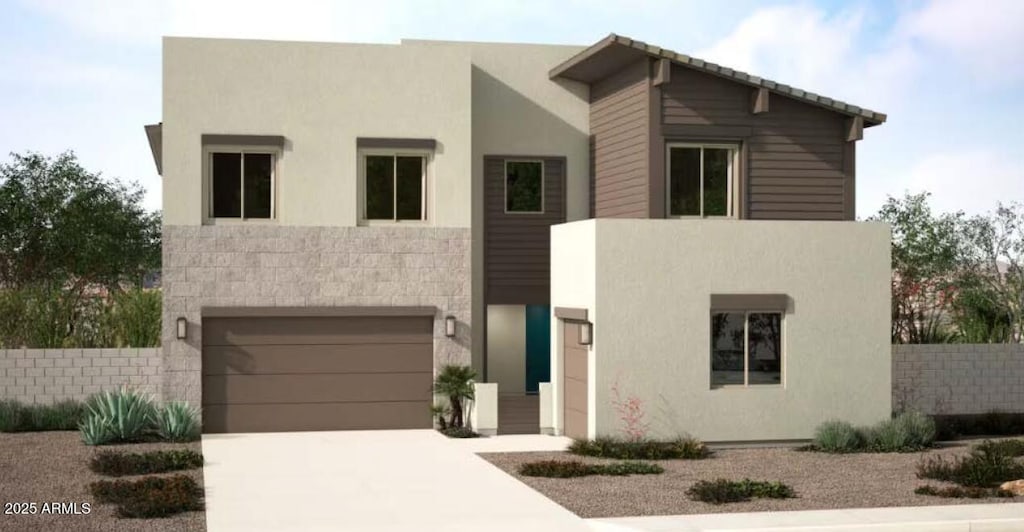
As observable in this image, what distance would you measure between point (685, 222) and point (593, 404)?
3032 millimetres

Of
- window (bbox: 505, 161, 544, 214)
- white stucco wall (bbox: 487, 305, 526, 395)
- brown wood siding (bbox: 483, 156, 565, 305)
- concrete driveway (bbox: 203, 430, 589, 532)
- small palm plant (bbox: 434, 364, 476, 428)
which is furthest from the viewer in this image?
white stucco wall (bbox: 487, 305, 526, 395)

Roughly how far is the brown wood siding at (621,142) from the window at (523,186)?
109cm

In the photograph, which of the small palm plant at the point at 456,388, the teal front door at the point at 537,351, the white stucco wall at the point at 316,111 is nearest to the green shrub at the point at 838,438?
the small palm plant at the point at 456,388

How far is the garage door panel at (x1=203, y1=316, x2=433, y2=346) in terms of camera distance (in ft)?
72.6

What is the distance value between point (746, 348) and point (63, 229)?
25404 mm

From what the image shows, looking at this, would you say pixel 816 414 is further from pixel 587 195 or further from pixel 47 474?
pixel 47 474

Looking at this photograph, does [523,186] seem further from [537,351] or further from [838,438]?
[838,438]

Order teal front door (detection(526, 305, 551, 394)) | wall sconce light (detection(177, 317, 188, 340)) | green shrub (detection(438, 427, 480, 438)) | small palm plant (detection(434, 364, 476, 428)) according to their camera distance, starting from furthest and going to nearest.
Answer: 1. teal front door (detection(526, 305, 551, 394))
2. small palm plant (detection(434, 364, 476, 428))
3. wall sconce light (detection(177, 317, 188, 340))
4. green shrub (detection(438, 427, 480, 438))

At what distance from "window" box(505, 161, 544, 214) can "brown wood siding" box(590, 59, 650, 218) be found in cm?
109

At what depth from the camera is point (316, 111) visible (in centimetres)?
2216

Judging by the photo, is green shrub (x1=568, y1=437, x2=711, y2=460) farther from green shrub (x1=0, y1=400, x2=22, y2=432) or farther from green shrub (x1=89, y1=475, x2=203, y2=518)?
green shrub (x1=0, y1=400, x2=22, y2=432)

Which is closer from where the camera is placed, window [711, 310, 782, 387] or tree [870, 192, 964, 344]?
window [711, 310, 782, 387]

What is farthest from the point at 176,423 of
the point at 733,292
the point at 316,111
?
the point at 733,292

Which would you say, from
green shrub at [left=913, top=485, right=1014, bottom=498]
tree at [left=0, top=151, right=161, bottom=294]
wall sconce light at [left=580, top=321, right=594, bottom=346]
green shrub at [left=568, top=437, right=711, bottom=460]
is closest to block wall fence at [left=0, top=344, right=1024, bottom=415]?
green shrub at [left=568, top=437, right=711, bottom=460]
